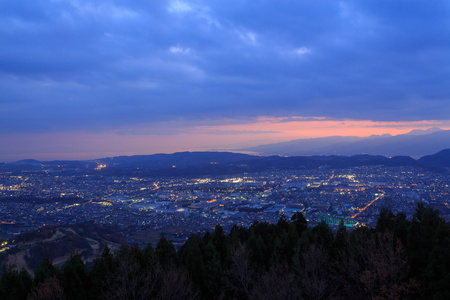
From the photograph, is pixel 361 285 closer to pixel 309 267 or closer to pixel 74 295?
pixel 309 267

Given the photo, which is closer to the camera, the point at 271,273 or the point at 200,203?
the point at 271,273

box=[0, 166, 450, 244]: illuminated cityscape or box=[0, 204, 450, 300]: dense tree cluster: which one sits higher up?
box=[0, 204, 450, 300]: dense tree cluster

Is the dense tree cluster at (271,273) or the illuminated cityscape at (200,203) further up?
the dense tree cluster at (271,273)

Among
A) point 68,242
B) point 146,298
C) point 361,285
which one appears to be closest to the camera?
point 146,298

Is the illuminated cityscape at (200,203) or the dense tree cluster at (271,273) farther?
the illuminated cityscape at (200,203)

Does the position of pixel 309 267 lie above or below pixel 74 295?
above

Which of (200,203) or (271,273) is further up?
(271,273)

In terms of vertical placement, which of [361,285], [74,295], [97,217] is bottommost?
[97,217]

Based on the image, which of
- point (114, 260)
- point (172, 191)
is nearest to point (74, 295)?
point (114, 260)
